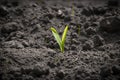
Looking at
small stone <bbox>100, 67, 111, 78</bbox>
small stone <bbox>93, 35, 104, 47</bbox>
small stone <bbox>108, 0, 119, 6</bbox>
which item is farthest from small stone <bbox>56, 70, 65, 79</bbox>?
small stone <bbox>108, 0, 119, 6</bbox>

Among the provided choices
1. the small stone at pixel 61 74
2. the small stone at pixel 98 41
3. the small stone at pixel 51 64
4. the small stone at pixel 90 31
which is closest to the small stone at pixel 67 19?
the small stone at pixel 90 31

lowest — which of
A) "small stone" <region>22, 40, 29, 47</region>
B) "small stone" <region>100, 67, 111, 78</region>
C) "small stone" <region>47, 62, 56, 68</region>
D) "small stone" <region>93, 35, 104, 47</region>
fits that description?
"small stone" <region>100, 67, 111, 78</region>

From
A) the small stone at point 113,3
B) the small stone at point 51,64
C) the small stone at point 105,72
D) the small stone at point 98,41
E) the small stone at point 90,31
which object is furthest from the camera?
the small stone at point 113,3

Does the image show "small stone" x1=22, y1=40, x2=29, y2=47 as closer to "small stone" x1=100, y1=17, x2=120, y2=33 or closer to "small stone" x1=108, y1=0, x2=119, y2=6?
"small stone" x1=100, y1=17, x2=120, y2=33

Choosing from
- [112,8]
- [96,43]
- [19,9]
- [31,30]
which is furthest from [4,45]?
[112,8]

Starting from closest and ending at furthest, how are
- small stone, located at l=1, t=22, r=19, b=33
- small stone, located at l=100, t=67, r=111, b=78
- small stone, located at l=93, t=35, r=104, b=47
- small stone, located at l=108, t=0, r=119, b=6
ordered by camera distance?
small stone, located at l=100, t=67, r=111, b=78
small stone, located at l=93, t=35, r=104, b=47
small stone, located at l=1, t=22, r=19, b=33
small stone, located at l=108, t=0, r=119, b=6

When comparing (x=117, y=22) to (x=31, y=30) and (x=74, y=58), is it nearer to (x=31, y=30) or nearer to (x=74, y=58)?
(x=74, y=58)

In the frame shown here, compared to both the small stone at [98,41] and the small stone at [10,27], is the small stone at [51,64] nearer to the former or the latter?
the small stone at [98,41]

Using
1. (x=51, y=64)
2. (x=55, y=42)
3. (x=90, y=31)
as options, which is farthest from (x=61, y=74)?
(x=90, y=31)
